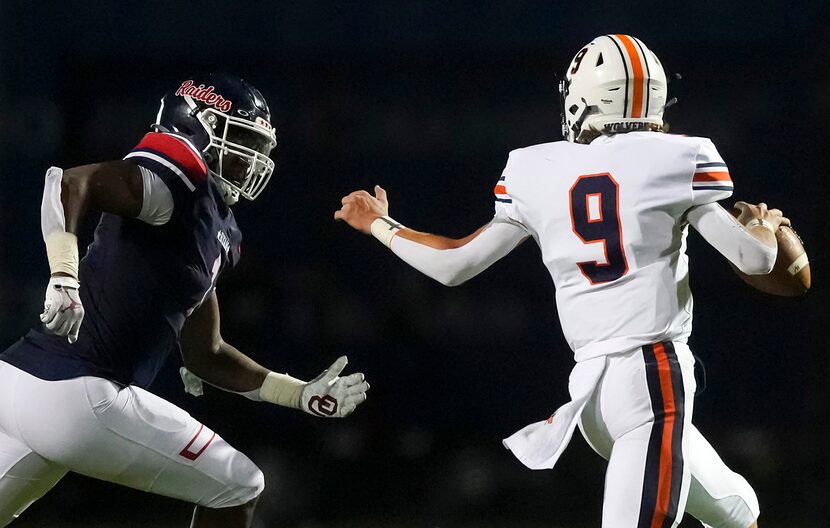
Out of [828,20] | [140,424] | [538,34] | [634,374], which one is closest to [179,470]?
[140,424]

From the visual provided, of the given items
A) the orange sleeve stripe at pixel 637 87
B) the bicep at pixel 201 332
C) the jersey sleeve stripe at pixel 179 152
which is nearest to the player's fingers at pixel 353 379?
the bicep at pixel 201 332

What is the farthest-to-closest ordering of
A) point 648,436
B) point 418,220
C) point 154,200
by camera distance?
1. point 418,220
2. point 154,200
3. point 648,436

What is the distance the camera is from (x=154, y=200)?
1988 mm

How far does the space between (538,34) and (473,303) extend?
3.20 ft

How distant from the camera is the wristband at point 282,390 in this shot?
243 cm

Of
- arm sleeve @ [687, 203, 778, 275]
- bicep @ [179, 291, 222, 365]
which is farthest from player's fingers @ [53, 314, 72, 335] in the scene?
arm sleeve @ [687, 203, 778, 275]

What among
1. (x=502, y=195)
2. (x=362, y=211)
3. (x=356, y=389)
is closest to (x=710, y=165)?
(x=502, y=195)

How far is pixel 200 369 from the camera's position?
2453mm

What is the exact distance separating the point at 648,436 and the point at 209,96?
115cm

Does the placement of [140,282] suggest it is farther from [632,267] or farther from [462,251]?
[632,267]

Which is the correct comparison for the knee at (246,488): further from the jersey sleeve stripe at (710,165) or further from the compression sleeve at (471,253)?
the jersey sleeve stripe at (710,165)

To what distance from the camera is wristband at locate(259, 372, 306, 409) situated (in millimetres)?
2434

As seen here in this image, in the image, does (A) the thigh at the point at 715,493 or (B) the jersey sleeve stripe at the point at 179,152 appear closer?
(A) the thigh at the point at 715,493

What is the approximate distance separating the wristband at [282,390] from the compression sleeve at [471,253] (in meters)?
0.52
